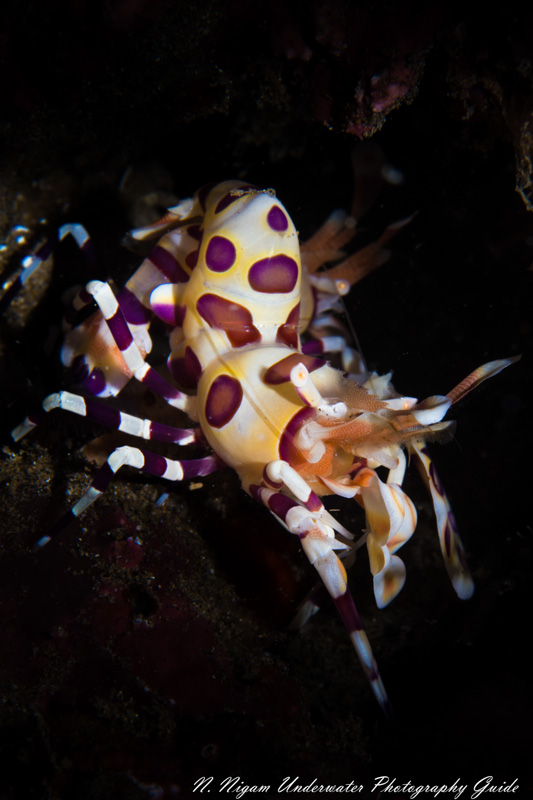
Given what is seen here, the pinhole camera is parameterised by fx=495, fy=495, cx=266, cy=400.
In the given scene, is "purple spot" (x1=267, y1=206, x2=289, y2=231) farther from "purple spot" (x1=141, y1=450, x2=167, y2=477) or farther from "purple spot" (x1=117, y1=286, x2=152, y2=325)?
"purple spot" (x1=141, y1=450, x2=167, y2=477)

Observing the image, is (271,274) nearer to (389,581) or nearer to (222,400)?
(222,400)

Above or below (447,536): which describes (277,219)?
above

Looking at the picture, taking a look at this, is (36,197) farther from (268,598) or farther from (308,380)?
(268,598)

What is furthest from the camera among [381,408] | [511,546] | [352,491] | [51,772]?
[511,546]

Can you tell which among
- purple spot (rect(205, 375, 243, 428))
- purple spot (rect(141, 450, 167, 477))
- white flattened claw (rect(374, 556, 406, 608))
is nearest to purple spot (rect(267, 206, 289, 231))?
purple spot (rect(205, 375, 243, 428))

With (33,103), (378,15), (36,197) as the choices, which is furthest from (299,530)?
(36,197)

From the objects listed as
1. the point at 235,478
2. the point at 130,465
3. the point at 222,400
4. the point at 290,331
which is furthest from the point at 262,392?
the point at 130,465

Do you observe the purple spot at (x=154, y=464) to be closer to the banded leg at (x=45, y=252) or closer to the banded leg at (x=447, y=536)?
the banded leg at (x=447, y=536)
